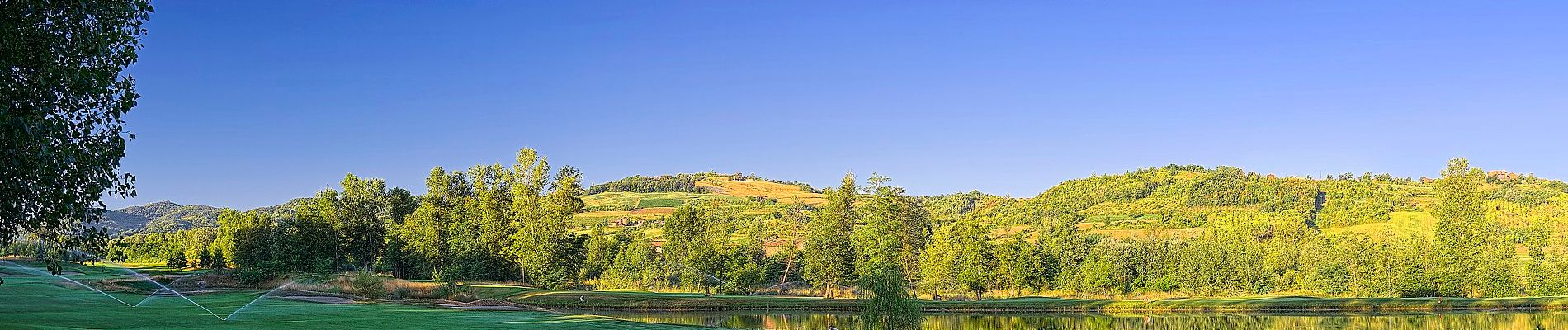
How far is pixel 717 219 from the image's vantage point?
70062 millimetres

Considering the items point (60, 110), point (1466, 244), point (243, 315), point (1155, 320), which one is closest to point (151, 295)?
point (243, 315)

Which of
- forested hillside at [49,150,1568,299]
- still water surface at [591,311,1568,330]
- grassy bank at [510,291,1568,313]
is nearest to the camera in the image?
still water surface at [591,311,1568,330]

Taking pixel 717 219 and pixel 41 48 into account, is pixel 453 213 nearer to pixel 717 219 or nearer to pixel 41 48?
pixel 717 219

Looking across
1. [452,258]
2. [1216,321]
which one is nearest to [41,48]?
[1216,321]

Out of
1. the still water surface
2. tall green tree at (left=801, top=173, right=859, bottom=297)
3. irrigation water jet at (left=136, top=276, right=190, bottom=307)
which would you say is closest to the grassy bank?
the still water surface

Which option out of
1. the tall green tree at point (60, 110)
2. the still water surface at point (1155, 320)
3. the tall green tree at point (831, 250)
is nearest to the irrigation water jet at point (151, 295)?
the still water surface at point (1155, 320)

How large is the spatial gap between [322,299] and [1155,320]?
3789 centimetres

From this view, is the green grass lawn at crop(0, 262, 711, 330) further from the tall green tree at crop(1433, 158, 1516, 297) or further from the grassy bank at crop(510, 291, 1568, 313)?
the tall green tree at crop(1433, 158, 1516, 297)

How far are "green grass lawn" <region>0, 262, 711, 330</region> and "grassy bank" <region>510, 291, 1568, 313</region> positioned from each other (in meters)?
10.8

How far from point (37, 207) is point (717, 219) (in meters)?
58.1

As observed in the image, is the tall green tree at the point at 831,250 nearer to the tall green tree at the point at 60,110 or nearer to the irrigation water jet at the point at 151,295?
the irrigation water jet at the point at 151,295

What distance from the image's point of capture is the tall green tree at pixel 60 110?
11422 mm

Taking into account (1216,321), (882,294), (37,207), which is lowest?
(1216,321)

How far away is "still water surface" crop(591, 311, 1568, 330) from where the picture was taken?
40.1 metres
